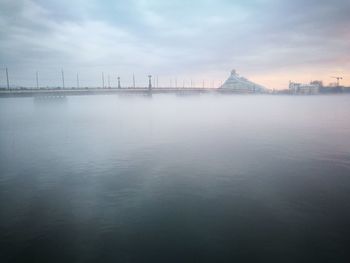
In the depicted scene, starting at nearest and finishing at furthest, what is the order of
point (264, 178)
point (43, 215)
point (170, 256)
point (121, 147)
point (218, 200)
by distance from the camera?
point (170, 256) < point (43, 215) < point (218, 200) < point (264, 178) < point (121, 147)

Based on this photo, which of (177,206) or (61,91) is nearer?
(177,206)

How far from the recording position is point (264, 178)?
1939cm

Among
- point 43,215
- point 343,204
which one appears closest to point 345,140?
point 343,204

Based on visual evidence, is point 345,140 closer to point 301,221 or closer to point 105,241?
point 301,221

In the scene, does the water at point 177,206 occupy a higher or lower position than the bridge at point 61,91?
Result: lower

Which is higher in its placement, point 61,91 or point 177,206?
point 61,91

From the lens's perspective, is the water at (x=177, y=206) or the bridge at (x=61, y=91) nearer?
the water at (x=177, y=206)

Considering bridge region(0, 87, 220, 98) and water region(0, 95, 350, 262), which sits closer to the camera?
water region(0, 95, 350, 262)

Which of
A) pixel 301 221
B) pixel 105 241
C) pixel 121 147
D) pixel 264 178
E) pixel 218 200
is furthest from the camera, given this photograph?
pixel 121 147

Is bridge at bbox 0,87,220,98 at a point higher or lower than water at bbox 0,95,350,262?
higher

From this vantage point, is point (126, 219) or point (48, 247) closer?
point (48, 247)

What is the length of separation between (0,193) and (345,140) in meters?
37.4

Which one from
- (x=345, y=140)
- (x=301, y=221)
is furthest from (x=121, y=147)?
(x=345, y=140)

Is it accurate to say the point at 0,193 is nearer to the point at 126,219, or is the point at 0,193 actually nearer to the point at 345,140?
the point at 126,219
